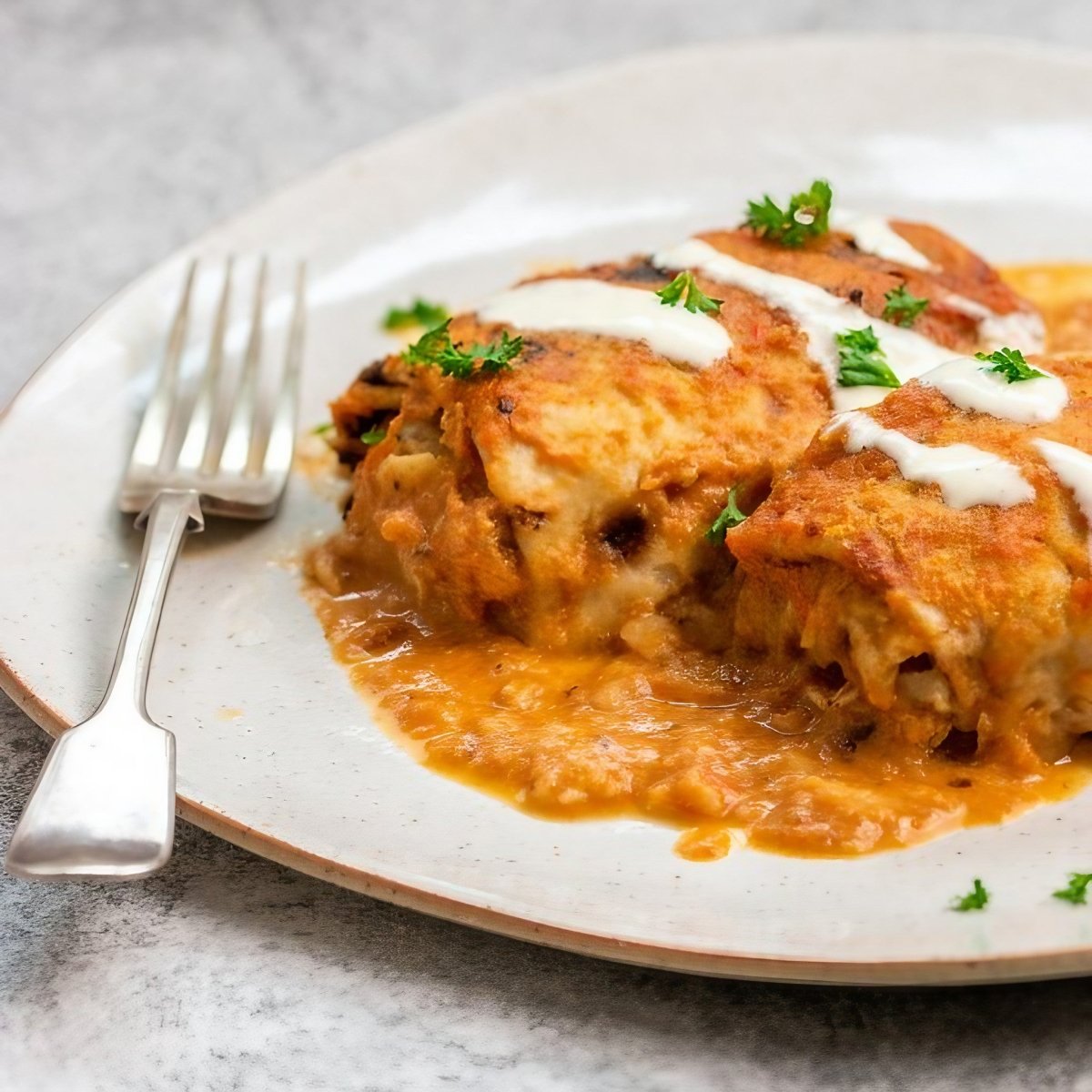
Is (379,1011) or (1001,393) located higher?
(1001,393)

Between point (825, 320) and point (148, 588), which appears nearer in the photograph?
point (148, 588)

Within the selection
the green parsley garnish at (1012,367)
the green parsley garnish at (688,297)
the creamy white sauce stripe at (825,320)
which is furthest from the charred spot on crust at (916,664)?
the green parsley garnish at (688,297)

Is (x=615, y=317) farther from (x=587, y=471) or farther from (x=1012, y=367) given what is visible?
(x=1012, y=367)

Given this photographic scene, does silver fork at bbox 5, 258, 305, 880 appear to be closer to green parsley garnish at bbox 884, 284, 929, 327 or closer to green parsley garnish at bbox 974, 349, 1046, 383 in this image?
green parsley garnish at bbox 884, 284, 929, 327

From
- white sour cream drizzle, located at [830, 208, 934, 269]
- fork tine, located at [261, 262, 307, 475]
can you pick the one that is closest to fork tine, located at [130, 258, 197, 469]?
fork tine, located at [261, 262, 307, 475]

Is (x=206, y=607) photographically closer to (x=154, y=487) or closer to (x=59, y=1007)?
(x=154, y=487)

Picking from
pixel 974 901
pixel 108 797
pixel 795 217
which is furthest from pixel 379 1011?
pixel 795 217
